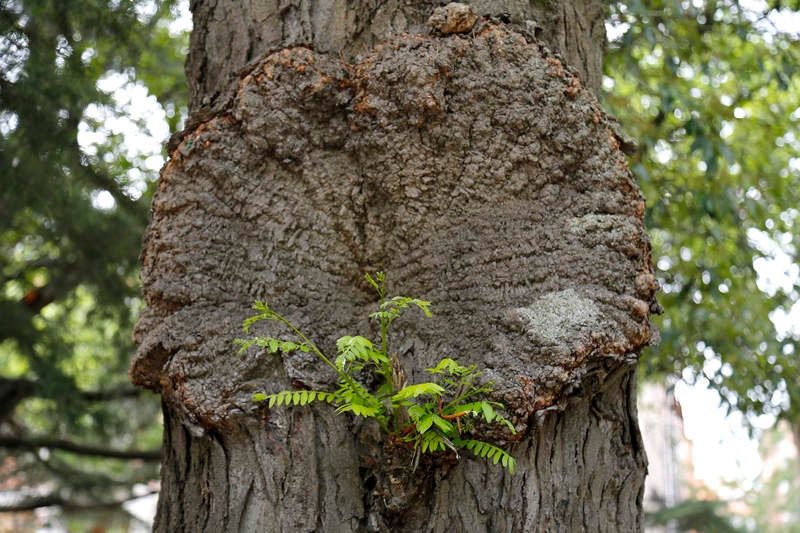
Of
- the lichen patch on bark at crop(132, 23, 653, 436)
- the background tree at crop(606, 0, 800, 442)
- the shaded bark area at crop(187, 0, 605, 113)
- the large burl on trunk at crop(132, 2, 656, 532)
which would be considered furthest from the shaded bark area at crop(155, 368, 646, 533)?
the background tree at crop(606, 0, 800, 442)

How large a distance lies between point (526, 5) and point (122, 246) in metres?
3.93

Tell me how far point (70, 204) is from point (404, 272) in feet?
10.4

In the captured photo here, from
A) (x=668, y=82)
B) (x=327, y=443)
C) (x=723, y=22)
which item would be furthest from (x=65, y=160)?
(x=723, y=22)

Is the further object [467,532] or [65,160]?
[65,160]

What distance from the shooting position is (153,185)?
5684 mm

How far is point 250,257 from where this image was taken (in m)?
2.44

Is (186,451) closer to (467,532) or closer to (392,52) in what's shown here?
(467,532)

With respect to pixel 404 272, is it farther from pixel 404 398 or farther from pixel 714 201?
pixel 714 201

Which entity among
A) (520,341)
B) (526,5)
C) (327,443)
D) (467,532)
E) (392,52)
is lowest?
(467,532)

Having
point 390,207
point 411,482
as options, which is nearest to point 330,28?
point 390,207

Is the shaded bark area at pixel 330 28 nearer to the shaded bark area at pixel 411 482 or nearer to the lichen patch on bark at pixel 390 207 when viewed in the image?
the lichen patch on bark at pixel 390 207

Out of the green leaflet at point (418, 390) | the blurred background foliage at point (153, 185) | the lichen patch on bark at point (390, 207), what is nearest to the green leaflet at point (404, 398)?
the green leaflet at point (418, 390)

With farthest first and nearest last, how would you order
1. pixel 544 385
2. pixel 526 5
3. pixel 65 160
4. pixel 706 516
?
1. pixel 706 516
2. pixel 65 160
3. pixel 526 5
4. pixel 544 385

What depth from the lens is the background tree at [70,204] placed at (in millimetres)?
4262
